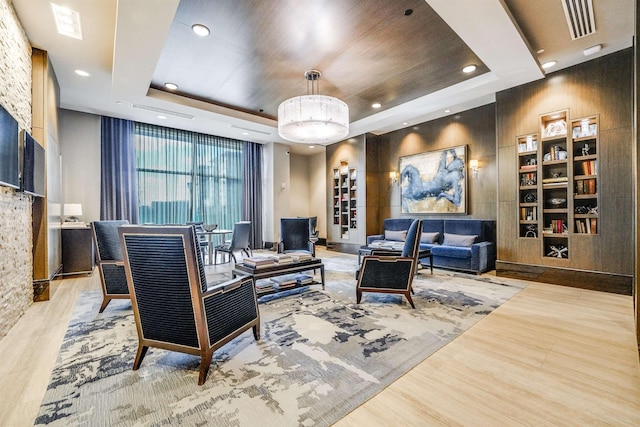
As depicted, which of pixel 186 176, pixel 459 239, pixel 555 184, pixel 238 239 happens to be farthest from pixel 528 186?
pixel 186 176

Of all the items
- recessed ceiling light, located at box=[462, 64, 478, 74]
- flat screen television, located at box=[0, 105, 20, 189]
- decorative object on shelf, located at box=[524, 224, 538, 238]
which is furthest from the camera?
decorative object on shelf, located at box=[524, 224, 538, 238]

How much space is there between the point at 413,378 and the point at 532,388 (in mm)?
727

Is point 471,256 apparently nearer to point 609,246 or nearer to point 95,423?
point 609,246

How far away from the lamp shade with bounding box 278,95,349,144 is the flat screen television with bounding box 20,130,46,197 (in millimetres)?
2953

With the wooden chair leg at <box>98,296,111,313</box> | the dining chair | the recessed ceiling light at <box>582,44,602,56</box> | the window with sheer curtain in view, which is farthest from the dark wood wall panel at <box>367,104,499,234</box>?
the wooden chair leg at <box>98,296,111,313</box>

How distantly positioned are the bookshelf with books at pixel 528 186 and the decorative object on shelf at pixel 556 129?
16cm

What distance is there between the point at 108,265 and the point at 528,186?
6.11m

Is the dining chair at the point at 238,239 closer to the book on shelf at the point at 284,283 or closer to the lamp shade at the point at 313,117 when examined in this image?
the book on shelf at the point at 284,283

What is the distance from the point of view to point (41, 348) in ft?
7.66

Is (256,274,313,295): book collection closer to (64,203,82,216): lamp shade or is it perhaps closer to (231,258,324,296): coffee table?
(231,258,324,296): coffee table

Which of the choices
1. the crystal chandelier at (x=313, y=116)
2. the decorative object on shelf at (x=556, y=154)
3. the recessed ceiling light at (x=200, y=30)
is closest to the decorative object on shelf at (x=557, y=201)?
the decorative object on shelf at (x=556, y=154)

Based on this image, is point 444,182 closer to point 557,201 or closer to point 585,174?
point 557,201

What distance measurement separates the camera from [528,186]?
183 inches

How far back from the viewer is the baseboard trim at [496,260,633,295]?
375 centimetres
